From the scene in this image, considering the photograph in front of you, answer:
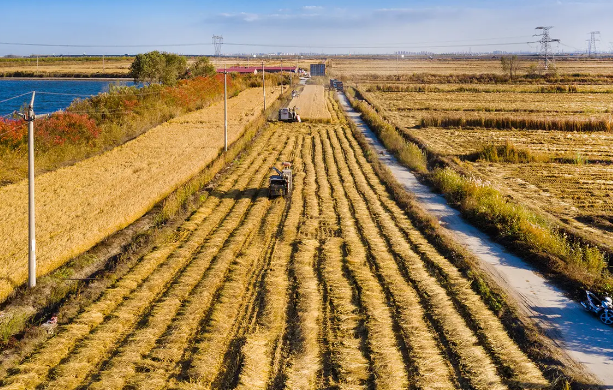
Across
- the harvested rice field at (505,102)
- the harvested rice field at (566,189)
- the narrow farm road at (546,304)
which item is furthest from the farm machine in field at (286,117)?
the narrow farm road at (546,304)

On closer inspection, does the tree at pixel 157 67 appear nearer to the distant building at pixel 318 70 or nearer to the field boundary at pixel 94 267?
the field boundary at pixel 94 267

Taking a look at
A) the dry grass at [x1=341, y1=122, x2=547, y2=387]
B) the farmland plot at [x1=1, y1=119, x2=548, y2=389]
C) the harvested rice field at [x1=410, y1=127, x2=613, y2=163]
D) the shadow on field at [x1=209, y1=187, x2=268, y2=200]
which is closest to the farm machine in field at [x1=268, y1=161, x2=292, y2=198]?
the shadow on field at [x1=209, y1=187, x2=268, y2=200]

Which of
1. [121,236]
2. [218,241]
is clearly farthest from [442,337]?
[121,236]

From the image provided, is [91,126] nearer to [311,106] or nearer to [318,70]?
[311,106]

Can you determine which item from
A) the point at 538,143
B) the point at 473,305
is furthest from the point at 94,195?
the point at 538,143

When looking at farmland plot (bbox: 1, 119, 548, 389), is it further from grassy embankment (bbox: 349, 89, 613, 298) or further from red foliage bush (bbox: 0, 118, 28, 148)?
red foliage bush (bbox: 0, 118, 28, 148)

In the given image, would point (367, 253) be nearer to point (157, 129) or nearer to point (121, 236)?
point (121, 236)
